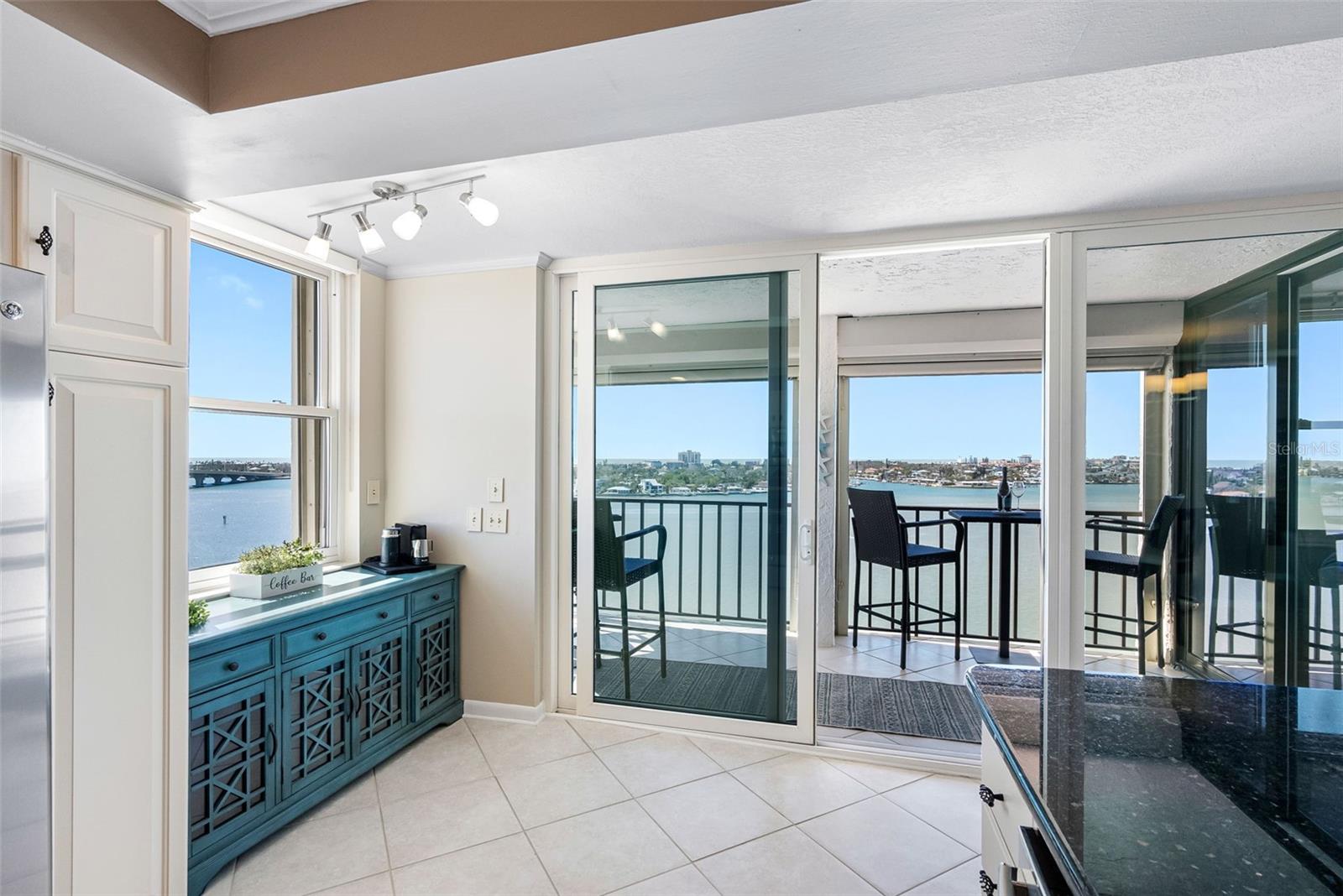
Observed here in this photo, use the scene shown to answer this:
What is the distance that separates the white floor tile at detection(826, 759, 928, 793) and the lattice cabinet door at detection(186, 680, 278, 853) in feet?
7.40

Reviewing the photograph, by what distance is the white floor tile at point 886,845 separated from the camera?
1.98m

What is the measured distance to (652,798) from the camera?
2389 mm

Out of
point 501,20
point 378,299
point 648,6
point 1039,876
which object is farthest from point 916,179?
point 378,299

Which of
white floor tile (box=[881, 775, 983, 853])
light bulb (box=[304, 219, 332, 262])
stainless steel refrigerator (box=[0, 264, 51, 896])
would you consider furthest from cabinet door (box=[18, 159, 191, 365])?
white floor tile (box=[881, 775, 983, 853])

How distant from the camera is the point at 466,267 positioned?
3098mm

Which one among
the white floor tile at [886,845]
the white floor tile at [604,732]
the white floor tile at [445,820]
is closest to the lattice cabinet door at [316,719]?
the white floor tile at [445,820]

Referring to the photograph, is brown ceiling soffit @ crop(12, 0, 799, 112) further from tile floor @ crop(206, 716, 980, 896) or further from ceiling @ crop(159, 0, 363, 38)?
tile floor @ crop(206, 716, 980, 896)

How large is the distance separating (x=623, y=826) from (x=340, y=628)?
1.36 meters

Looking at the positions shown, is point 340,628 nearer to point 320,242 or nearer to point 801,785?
point 320,242

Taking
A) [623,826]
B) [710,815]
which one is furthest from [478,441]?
[710,815]

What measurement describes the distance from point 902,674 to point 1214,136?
313 cm

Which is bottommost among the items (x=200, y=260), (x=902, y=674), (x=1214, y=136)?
(x=902, y=674)

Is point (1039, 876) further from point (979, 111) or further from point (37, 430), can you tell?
point (37, 430)

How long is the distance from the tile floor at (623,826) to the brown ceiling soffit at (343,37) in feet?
7.45
